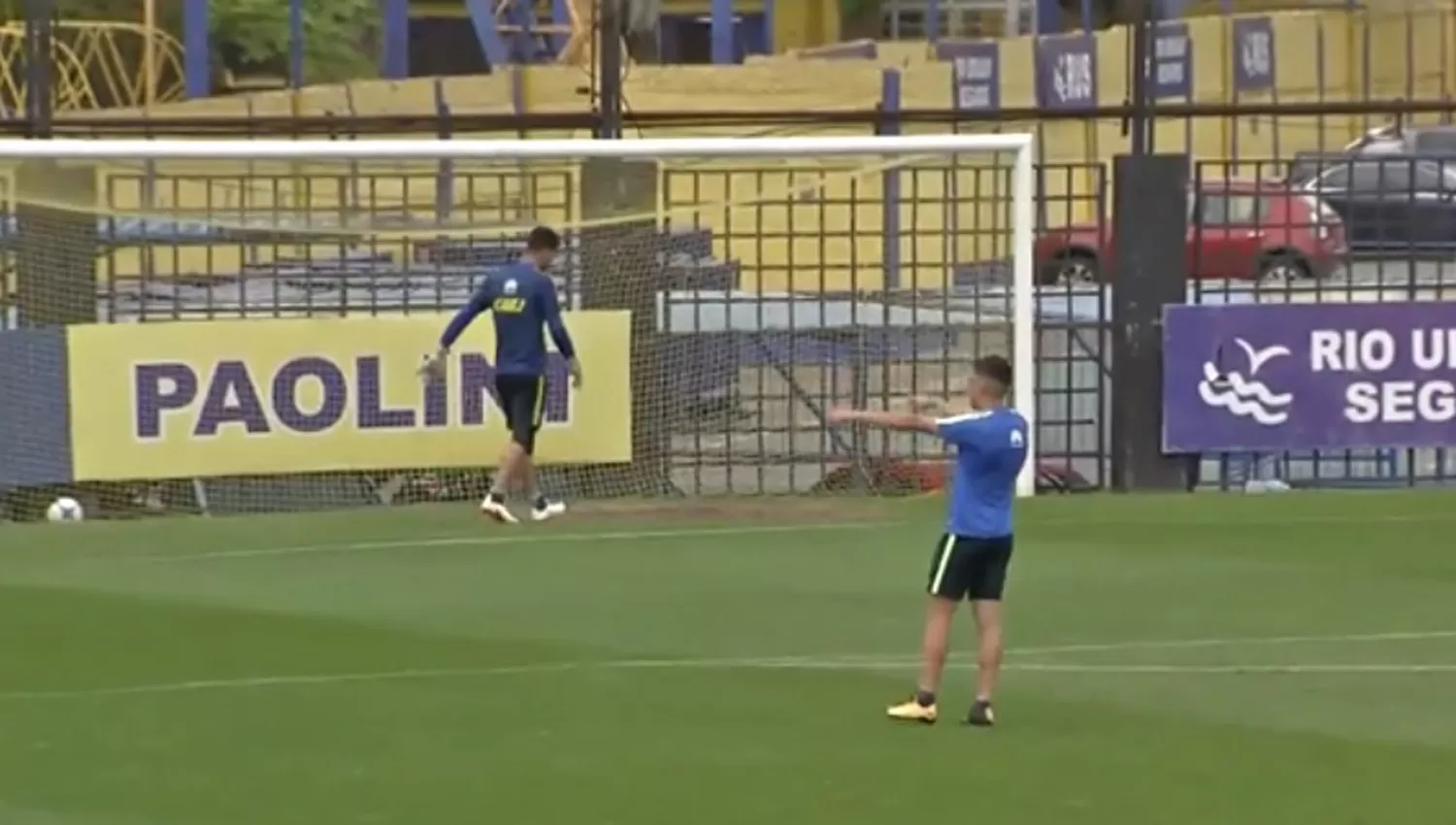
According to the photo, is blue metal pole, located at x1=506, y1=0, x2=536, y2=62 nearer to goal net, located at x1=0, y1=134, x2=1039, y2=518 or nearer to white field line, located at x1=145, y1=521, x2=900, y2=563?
goal net, located at x1=0, y1=134, x2=1039, y2=518

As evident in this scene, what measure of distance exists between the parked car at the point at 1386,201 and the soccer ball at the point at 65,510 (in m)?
10.1

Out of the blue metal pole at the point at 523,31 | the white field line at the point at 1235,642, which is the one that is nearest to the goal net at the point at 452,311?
the white field line at the point at 1235,642

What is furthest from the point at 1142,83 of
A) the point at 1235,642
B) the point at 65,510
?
the point at 65,510

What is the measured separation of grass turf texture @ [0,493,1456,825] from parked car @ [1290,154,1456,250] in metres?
4.23

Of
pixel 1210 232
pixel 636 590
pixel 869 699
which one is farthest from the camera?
pixel 1210 232

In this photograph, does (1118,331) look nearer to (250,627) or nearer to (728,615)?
(728,615)

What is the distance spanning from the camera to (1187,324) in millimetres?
20406

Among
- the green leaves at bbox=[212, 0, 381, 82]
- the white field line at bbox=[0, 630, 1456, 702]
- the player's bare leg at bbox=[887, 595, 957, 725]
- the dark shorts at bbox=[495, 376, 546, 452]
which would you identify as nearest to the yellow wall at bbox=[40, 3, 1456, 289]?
the dark shorts at bbox=[495, 376, 546, 452]

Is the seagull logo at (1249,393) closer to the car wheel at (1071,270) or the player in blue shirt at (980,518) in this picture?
the car wheel at (1071,270)

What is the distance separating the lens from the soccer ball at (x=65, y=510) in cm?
1881

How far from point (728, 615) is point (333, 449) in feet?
19.3

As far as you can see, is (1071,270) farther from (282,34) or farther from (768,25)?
(282,34)

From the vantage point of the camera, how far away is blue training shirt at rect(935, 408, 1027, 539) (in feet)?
34.9

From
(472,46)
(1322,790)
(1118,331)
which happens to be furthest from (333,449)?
(472,46)
